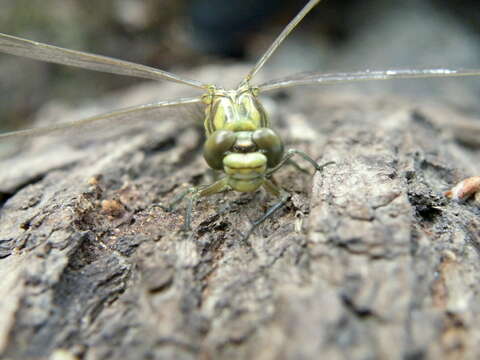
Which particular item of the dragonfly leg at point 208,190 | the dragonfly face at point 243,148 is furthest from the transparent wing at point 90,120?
the dragonfly leg at point 208,190

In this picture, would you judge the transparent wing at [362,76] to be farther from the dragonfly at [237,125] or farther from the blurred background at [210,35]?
the blurred background at [210,35]

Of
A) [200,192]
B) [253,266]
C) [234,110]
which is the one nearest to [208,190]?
[200,192]

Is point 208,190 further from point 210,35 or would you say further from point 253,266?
point 210,35

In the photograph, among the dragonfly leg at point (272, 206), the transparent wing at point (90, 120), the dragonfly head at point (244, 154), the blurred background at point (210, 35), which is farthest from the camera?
the blurred background at point (210, 35)

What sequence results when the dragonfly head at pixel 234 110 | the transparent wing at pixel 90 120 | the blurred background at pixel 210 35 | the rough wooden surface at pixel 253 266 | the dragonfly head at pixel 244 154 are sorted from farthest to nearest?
the blurred background at pixel 210 35 → the dragonfly head at pixel 234 110 → the transparent wing at pixel 90 120 → the dragonfly head at pixel 244 154 → the rough wooden surface at pixel 253 266

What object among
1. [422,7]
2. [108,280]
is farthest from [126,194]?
[422,7]

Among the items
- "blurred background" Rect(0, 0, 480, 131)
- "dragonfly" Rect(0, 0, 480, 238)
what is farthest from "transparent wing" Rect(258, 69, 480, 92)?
"blurred background" Rect(0, 0, 480, 131)
